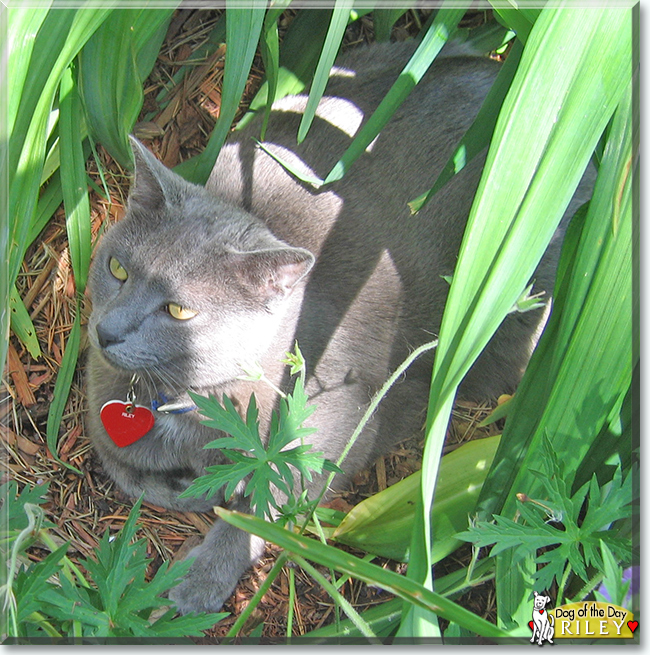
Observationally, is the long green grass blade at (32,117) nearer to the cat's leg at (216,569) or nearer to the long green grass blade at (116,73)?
the long green grass blade at (116,73)

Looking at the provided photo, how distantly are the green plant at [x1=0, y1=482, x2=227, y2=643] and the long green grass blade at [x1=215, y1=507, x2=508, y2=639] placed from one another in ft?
0.79

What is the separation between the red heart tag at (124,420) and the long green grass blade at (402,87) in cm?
66

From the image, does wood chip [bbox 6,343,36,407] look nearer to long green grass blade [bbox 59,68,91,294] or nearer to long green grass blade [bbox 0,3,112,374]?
long green grass blade [bbox 59,68,91,294]

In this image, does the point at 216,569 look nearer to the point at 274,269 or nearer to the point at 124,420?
the point at 124,420

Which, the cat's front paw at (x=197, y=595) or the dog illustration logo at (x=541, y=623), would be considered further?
the cat's front paw at (x=197, y=595)

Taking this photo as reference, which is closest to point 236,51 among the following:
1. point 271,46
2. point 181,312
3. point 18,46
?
point 271,46

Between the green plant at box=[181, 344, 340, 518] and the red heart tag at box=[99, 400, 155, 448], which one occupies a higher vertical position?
the green plant at box=[181, 344, 340, 518]

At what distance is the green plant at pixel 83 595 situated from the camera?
1.01 metres

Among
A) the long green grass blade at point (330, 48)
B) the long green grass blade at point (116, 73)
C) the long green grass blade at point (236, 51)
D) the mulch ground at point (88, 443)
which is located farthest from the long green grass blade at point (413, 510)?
the long green grass blade at point (116, 73)

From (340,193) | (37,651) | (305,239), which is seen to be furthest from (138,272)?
(37,651)

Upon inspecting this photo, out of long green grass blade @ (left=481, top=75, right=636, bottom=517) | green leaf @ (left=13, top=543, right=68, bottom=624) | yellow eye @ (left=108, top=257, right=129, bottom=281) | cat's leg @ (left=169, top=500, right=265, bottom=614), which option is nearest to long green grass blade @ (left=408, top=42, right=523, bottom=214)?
long green grass blade @ (left=481, top=75, right=636, bottom=517)

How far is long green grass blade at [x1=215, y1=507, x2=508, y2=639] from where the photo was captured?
0.89 metres

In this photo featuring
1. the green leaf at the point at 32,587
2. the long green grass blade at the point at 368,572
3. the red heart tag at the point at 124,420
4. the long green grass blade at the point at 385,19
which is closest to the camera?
the long green grass blade at the point at 368,572

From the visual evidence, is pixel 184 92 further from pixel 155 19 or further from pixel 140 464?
pixel 140 464
